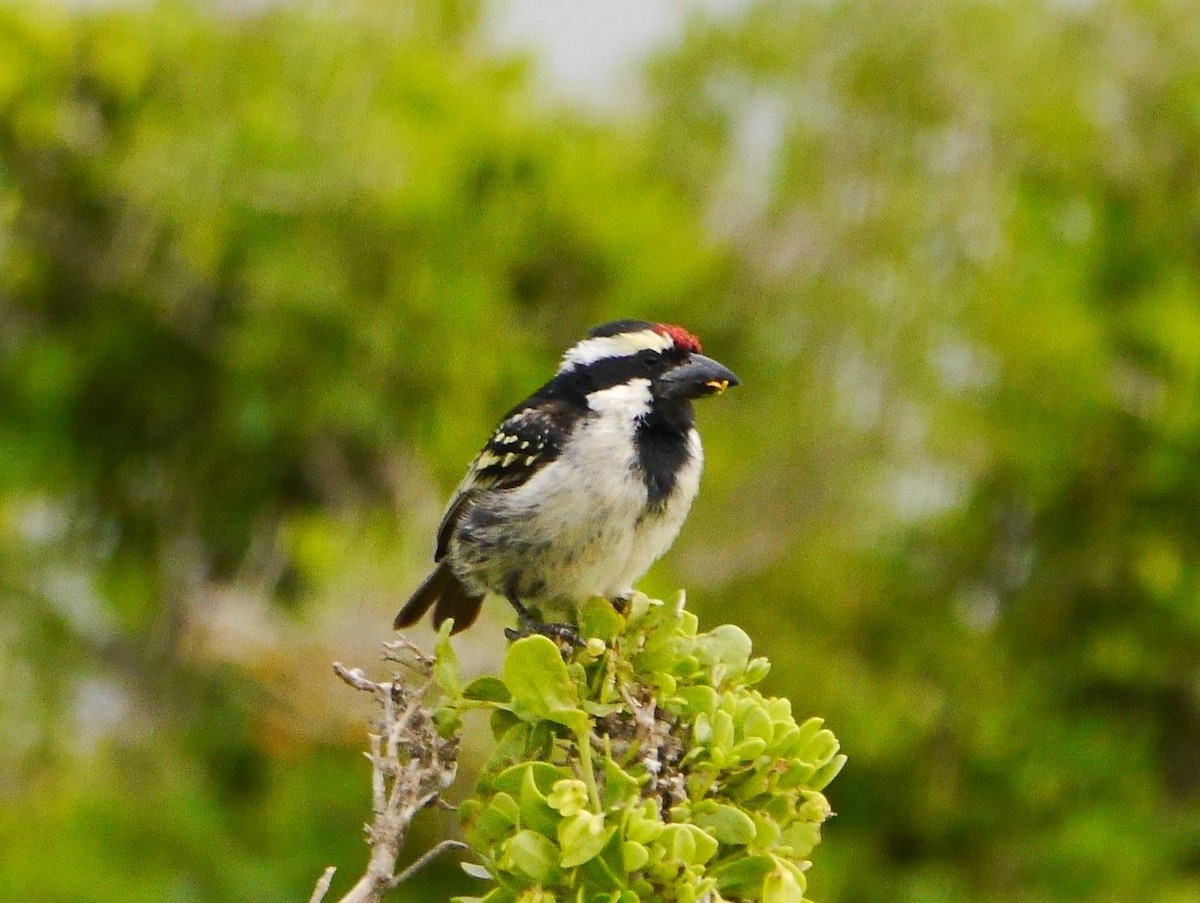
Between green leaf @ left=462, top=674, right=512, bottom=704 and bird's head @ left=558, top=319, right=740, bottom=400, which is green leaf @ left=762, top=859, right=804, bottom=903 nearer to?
green leaf @ left=462, top=674, right=512, bottom=704

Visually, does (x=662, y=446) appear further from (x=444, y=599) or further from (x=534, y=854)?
(x=534, y=854)

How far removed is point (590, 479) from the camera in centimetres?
368

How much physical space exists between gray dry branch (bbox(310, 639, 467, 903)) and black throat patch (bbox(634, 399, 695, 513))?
1.38m

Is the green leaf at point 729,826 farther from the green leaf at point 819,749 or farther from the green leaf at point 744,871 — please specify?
the green leaf at point 819,749

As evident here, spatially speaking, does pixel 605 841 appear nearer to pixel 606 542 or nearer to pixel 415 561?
pixel 606 542

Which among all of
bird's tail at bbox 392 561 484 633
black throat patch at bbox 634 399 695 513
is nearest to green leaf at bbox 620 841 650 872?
black throat patch at bbox 634 399 695 513

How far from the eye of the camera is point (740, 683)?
231 centimetres

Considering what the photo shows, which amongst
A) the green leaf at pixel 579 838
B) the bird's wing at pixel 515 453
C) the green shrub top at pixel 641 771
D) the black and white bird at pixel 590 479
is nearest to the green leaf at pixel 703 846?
the green shrub top at pixel 641 771

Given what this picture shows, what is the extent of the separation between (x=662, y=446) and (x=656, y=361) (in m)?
0.17

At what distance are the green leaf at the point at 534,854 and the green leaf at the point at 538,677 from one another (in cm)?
18

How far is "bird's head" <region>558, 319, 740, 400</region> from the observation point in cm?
372

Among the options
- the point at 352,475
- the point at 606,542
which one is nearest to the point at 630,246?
the point at 352,475

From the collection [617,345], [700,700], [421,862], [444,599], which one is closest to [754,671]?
[700,700]

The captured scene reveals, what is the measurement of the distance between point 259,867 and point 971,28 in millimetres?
5672
